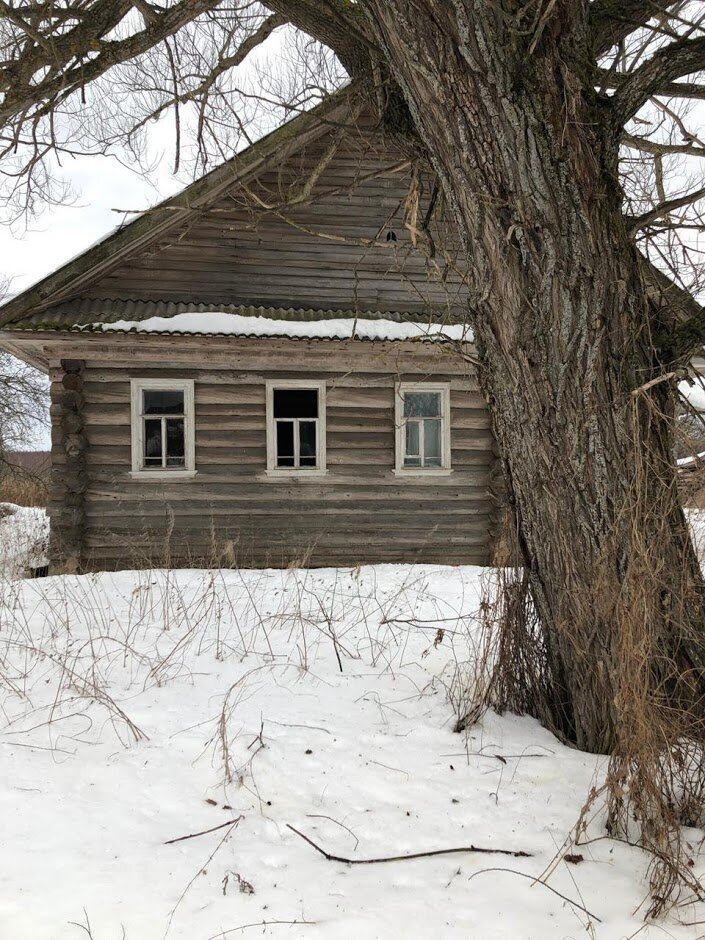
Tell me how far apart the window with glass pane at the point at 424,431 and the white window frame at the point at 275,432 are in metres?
1.21

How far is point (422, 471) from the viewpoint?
9.73 meters

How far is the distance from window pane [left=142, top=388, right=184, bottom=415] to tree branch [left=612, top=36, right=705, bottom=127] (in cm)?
728

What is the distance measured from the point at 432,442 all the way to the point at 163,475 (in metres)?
3.74

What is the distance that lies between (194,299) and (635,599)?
318 inches

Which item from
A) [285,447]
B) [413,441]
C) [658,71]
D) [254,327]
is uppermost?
[254,327]

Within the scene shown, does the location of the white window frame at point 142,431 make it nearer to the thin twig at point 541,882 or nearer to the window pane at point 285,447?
the window pane at point 285,447

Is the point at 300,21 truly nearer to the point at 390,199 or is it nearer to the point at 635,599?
the point at 635,599

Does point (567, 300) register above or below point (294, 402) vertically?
below

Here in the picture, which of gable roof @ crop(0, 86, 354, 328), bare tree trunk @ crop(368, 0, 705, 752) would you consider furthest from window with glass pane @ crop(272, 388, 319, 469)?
bare tree trunk @ crop(368, 0, 705, 752)

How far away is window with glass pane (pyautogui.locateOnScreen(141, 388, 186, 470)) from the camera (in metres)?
9.34

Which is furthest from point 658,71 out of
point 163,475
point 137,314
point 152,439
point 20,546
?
point 20,546

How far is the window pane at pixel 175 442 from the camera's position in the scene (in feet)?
30.9

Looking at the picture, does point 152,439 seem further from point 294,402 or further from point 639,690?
point 639,690

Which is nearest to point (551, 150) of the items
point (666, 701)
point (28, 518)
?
point (666, 701)
